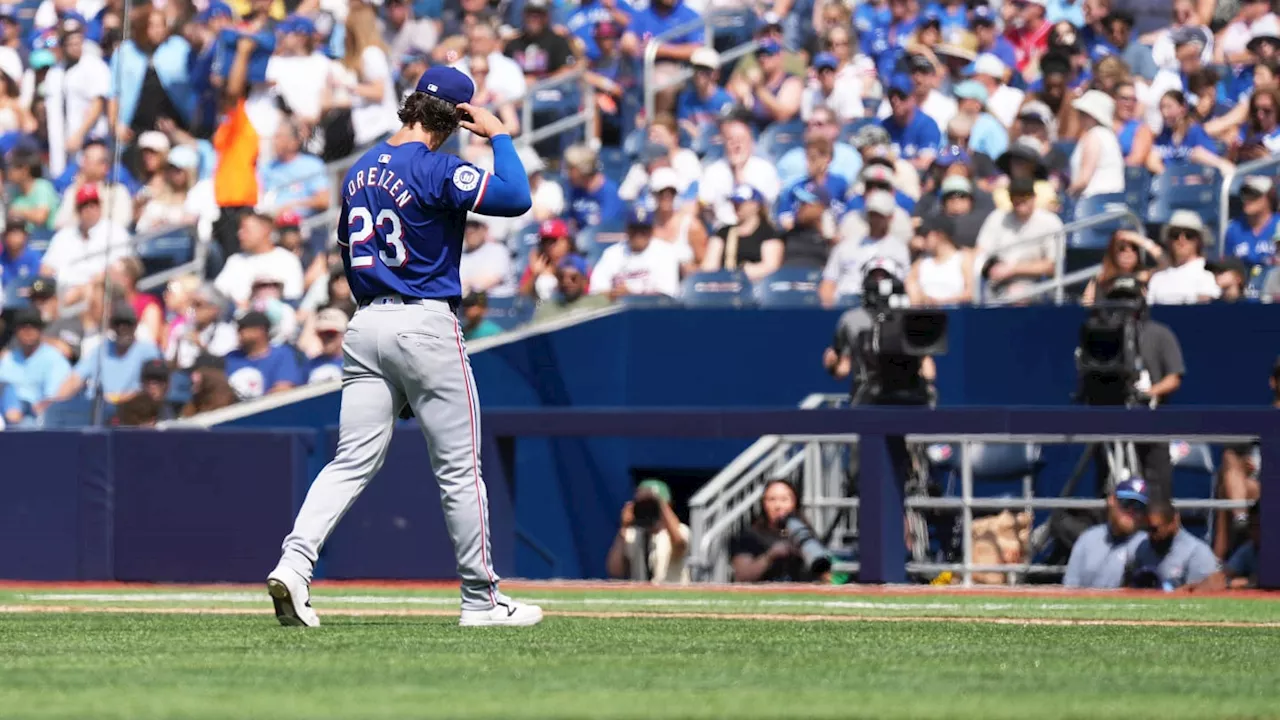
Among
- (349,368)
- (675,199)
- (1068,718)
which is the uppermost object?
(675,199)

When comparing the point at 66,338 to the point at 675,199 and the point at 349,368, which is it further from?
the point at 349,368

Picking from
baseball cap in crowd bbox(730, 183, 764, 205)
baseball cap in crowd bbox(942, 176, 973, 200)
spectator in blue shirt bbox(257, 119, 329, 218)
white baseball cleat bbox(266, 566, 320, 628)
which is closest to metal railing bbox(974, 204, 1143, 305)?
baseball cap in crowd bbox(942, 176, 973, 200)

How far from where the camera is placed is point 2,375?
15.7 m

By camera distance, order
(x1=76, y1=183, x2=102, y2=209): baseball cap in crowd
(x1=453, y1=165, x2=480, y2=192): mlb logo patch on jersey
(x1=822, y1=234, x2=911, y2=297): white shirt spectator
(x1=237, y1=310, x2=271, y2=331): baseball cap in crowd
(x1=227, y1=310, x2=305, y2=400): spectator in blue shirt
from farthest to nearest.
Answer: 1. (x1=76, y1=183, x2=102, y2=209): baseball cap in crowd
2. (x1=237, y1=310, x2=271, y2=331): baseball cap in crowd
3. (x1=227, y1=310, x2=305, y2=400): spectator in blue shirt
4. (x1=822, y1=234, x2=911, y2=297): white shirt spectator
5. (x1=453, y1=165, x2=480, y2=192): mlb logo patch on jersey

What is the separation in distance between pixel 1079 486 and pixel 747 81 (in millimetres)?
4972

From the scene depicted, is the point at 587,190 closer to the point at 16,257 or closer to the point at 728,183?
the point at 728,183

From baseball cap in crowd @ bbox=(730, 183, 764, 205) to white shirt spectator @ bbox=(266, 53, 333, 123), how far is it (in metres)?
4.13

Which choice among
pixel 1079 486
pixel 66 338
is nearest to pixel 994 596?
pixel 1079 486

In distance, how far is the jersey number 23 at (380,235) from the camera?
24.7ft

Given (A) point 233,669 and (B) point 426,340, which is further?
(B) point 426,340

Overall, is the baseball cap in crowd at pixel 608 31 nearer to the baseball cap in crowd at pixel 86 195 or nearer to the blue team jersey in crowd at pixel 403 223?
the baseball cap in crowd at pixel 86 195

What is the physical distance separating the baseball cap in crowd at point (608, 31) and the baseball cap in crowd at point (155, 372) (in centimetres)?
527

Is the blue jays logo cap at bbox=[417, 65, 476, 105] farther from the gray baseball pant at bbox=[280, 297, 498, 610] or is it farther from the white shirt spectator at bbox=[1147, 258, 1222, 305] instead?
the white shirt spectator at bbox=[1147, 258, 1222, 305]

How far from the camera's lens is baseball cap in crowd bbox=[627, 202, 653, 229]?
15688 millimetres
